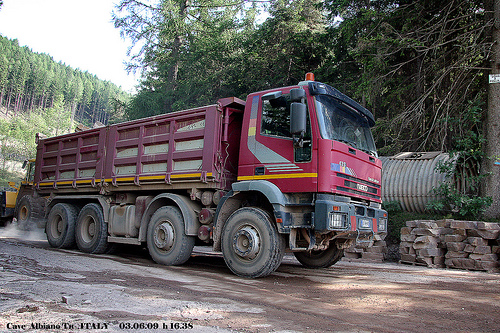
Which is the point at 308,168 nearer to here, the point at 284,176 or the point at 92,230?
the point at 284,176

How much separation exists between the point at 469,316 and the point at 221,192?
4420 millimetres

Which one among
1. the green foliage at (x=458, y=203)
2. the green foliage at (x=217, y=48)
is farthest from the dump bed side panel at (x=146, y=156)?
the green foliage at (x=217, y=48)

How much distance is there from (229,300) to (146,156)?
471 centimetres

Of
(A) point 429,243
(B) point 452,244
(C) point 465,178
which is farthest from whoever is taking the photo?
(C) point 465,178

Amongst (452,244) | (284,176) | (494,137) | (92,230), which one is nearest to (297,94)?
(284,176)

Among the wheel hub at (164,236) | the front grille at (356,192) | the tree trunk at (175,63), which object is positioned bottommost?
the wheel hub at (164,236)

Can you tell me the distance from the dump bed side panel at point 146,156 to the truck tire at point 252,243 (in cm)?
103

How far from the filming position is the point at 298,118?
230 inches

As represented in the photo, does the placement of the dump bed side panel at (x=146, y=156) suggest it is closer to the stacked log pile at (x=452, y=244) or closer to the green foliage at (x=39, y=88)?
the stacked log pile at (x=452, y=244)

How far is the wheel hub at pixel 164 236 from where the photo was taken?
24.8ft

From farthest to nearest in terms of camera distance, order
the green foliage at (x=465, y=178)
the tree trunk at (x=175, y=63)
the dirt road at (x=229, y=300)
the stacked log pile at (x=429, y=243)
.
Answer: the tree trunk at (x=175, y=63) → the green foliage at (x=465, y=178) → the stacked log pile at (x=429, y=243) → the dirt road at (x=229, y=300)

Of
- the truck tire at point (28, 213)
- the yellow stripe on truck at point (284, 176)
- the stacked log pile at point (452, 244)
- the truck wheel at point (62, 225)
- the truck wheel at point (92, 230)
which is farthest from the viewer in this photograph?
the truck tire at point (28, 213)

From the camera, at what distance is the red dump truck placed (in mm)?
6059

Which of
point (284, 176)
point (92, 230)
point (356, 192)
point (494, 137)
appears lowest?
point (92, 230)
